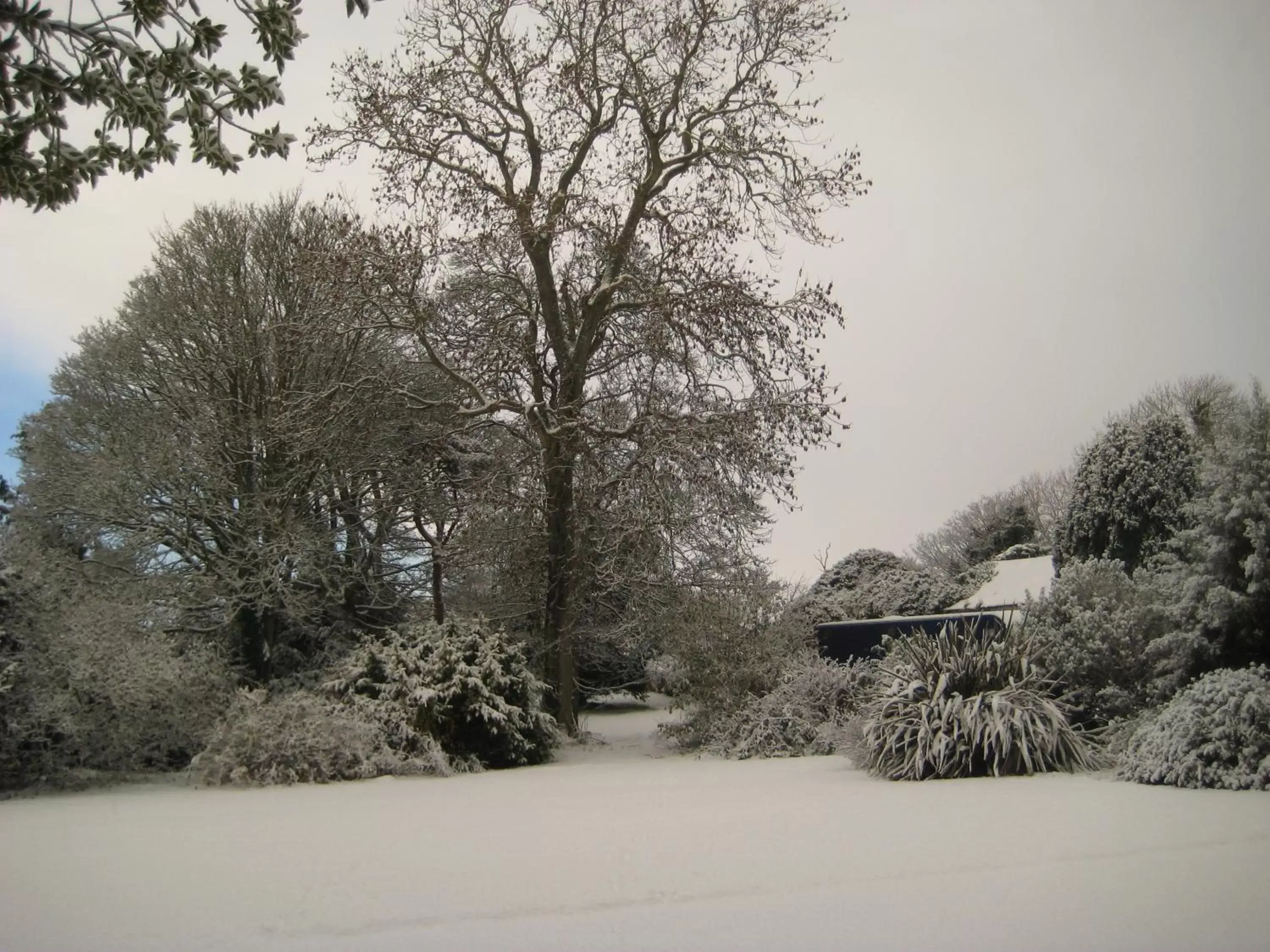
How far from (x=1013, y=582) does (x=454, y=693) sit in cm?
1312

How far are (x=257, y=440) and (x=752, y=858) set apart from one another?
11.5 metres

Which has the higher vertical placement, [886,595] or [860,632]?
[886,595]

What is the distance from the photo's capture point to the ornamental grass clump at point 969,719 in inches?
309

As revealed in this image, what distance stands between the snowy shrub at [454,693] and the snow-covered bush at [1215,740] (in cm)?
571

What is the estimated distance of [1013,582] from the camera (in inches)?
789

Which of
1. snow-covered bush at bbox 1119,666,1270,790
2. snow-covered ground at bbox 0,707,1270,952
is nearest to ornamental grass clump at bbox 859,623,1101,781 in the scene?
snow-covered ground at bbox 0,707,1270,952

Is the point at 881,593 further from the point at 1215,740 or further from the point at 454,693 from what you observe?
the point at 1215,740

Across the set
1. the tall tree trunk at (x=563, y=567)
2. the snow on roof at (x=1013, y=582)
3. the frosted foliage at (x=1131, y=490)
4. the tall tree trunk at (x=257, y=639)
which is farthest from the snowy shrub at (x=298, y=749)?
the frosted foliage at (x=1131, y=490)

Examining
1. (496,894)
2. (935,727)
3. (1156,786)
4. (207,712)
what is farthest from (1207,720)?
(207,712)

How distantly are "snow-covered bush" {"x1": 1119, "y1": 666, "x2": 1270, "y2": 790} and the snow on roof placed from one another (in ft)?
31.8

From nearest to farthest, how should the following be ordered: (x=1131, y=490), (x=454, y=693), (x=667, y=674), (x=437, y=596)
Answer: (x=454, y=693)
(x=667, y=674)
(x=437, y=596)
(x=1131, y=490)

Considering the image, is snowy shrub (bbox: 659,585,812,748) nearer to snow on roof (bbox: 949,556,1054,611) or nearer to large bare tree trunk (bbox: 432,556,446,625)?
large bare tree trunk (bbox: 432,556,446,625)

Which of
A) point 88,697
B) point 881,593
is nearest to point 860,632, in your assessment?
point 881,593

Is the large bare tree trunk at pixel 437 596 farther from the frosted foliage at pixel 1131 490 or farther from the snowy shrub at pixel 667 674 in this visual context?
the frosted foliage at pixel 1131 490
